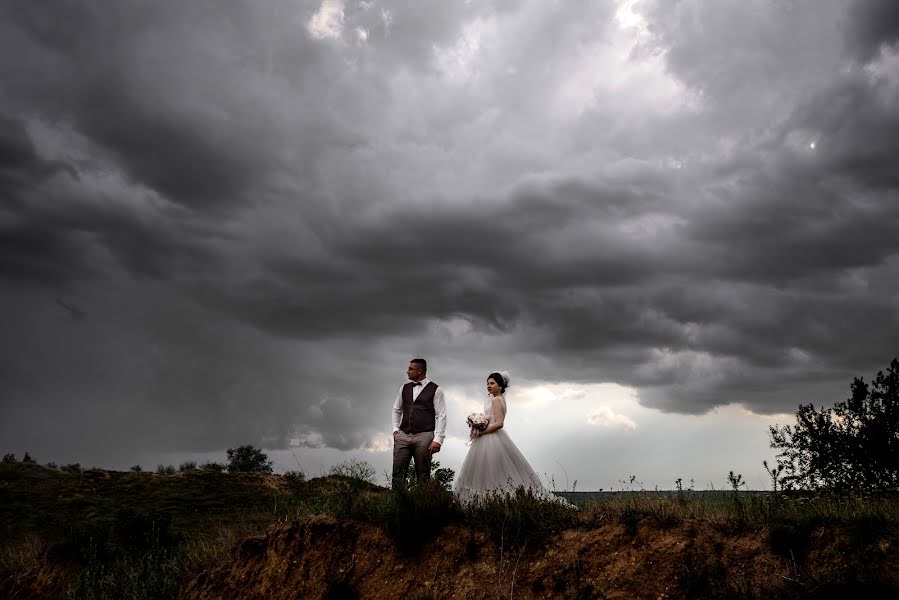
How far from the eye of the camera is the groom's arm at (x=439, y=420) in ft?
35.5

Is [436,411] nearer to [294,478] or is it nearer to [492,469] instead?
[492,469]

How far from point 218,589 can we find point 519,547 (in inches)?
200

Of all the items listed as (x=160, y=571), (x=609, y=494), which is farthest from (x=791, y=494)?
(x=160, y=571)

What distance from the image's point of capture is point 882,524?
256 inches

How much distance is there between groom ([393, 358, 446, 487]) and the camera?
10.9m

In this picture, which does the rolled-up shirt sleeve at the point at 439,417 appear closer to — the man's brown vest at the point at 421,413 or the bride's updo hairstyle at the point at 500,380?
the man's brown vest at the point at 421,413

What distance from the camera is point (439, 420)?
11.0 meters

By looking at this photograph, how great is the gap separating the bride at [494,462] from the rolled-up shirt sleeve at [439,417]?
587mm

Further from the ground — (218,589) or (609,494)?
(609,494)

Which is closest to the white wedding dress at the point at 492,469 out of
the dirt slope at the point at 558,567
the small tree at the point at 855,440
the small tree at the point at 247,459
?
the dirt slope at the point at 558,567

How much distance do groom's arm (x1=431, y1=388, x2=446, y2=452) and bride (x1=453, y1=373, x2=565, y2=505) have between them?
588 mm

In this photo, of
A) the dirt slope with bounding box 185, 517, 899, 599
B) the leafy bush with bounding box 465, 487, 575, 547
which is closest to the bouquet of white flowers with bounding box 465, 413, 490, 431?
the leafy bush with bounding box 465, 487, 575, 547

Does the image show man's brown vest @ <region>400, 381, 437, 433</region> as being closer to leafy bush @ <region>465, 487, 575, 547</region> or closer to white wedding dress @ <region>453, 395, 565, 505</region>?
white wedding dress @ <region>453, 395, 565, 505</region>

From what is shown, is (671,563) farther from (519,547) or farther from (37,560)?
(37,560)
